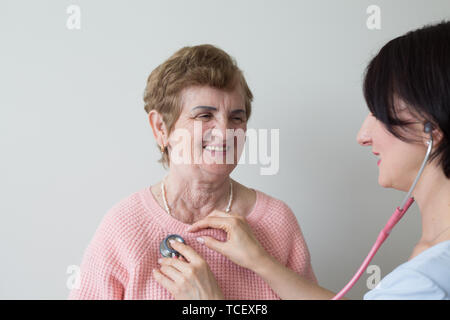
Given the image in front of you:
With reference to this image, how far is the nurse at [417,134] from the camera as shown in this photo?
0.83m

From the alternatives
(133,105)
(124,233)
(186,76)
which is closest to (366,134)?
(186,76)

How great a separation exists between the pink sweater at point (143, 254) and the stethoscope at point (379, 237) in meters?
0.03

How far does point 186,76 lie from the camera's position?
113 cm

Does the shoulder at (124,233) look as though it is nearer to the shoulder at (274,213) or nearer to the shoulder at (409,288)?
the shoulder at (274,213)

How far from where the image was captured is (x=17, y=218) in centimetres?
144

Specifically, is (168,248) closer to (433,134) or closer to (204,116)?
(204,116)

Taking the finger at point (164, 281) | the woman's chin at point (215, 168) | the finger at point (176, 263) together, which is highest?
the woman's chin at point (215, 168)

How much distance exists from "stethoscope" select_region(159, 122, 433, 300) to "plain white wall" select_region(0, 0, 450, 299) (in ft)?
1.39

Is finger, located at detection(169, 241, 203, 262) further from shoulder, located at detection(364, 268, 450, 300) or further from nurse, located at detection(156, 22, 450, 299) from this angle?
shoulder, located at detection(364, 268, 450, 300)

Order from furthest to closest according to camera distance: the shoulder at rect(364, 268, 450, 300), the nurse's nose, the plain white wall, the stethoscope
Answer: the plain white wall, the nurse's nose, the stethoscope, the shoulder at rect(364, 268, 450, 300)

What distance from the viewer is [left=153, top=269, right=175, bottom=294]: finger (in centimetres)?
107

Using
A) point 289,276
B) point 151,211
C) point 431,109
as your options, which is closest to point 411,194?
point 431,109

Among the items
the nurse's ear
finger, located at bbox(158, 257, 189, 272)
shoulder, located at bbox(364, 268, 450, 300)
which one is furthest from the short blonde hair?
shoulder, located at bbox(364, 268, 450, 300)

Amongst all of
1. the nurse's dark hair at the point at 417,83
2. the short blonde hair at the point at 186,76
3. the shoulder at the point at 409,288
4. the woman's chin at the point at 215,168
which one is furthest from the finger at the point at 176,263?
the nurse's dark hair at the point at 417,83
